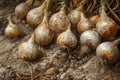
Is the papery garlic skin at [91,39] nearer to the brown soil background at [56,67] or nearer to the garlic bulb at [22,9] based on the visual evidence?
the brown soil background at [56,67]

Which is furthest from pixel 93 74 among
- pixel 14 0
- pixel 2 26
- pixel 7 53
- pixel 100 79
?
pixel 14 0

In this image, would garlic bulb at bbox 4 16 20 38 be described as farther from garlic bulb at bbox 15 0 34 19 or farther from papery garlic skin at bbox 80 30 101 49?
Result: papery garlic skin at bbox 80 30 101 49

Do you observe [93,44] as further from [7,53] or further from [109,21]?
[7,53]

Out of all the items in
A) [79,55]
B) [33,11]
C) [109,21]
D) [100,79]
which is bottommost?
[100,79]

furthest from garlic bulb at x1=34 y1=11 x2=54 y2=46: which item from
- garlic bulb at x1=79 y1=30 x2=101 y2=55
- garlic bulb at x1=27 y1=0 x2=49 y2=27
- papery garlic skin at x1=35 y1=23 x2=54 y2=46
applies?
garlic bulb at x1=79 y1=30 x2=101 y2=55

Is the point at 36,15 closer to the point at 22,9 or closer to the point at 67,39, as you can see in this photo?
the point at 22,9

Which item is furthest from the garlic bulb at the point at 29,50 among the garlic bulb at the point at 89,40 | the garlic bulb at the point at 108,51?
the garlic bulb at the point at 108,51
